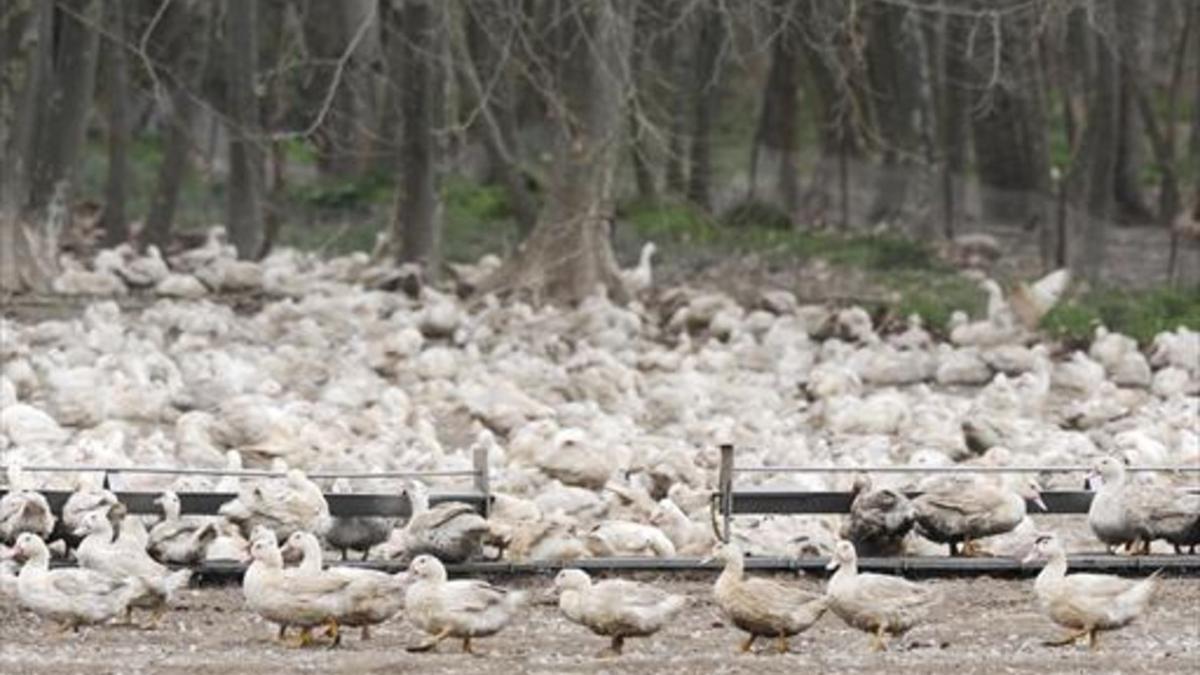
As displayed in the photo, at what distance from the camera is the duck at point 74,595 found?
46.6ft

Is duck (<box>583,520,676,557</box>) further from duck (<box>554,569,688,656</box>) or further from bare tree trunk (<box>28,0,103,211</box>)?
bare tree trunk (<box>28,0,103,211</box>)

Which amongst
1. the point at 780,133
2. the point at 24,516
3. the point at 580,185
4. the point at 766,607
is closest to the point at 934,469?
the point at 766,607

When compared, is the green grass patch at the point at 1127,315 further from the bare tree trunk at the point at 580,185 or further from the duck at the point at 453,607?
the duck at the point at 453,607

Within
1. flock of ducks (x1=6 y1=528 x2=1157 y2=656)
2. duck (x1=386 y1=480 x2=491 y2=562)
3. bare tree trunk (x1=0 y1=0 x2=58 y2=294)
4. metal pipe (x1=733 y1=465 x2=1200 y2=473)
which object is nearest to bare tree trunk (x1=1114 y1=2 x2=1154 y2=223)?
bare tree trunk (x1=0 y1=0 x2=58 y2=294)

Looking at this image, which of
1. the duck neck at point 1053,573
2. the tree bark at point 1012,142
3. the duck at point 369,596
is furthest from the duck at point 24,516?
the tree bark at point 1012,142

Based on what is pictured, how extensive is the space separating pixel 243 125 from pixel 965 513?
19242mm

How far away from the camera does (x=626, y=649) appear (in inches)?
548

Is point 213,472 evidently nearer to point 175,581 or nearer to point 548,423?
point 175,581

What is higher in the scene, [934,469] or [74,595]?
[934,469]

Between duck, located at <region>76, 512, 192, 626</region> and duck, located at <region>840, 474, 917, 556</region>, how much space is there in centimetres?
358

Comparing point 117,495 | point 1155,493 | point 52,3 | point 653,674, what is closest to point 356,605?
point 653,674

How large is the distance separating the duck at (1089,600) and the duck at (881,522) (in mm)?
2463

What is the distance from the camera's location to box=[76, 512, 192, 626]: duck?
14.6 meters

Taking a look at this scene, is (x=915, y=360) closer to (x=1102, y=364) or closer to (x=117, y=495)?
(x=1102, y=364)
